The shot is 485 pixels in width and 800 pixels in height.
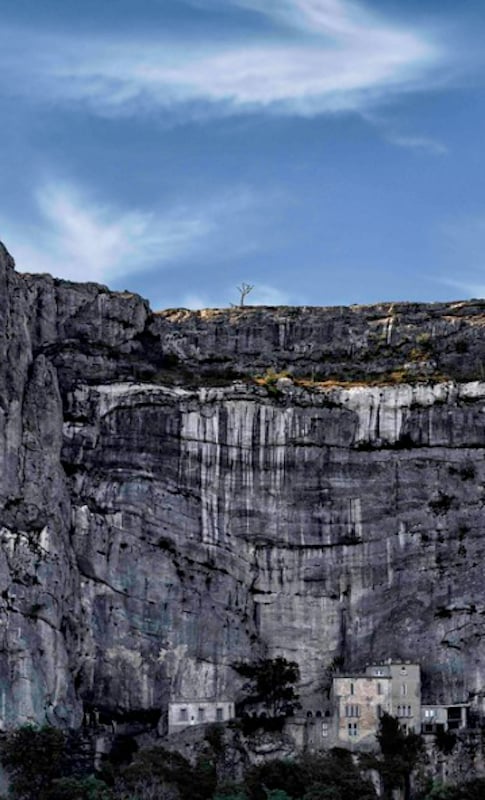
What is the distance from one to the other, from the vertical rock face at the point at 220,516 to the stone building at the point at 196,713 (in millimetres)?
1475

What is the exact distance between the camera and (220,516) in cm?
13862

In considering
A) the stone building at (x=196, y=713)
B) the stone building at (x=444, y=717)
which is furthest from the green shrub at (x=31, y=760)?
the stone building at (x=444, y=717)

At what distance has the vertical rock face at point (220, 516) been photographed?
13200 centimetres

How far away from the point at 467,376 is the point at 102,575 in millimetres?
29247

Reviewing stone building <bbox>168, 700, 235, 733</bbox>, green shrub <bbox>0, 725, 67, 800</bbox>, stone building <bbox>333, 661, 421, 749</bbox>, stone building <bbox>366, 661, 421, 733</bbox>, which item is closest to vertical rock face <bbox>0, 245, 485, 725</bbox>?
stone building <bbox>168, 700, 235, 733</bbox>

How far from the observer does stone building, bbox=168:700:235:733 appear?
427ft

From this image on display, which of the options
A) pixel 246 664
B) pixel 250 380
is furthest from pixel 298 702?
pixel 250 380

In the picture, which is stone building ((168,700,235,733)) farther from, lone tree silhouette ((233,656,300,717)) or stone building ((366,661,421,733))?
stone building ((366,661,421,733))

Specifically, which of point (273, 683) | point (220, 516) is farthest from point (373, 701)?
point (220, 516)

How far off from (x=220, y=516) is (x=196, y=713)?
14.4 m

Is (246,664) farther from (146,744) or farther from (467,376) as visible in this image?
(467,376)

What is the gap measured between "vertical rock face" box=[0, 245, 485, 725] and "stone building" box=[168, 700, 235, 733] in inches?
58.1

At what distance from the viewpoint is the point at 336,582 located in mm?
137000

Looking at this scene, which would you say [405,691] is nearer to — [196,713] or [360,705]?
[360,705]
